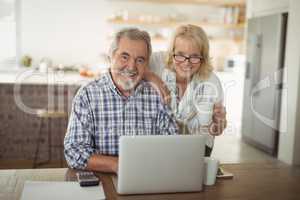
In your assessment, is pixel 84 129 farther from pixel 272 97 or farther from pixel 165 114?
pixel 272 97

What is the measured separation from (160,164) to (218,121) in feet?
1.94

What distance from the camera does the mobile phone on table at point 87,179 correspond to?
1.39 metres

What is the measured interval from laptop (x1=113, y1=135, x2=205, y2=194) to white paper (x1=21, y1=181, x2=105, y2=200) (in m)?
0.09

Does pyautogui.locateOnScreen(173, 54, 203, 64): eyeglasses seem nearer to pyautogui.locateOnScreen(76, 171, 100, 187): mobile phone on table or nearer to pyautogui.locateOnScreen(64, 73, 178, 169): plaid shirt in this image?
pyautogui.locateOnScreen(64, 73, 178, 169): plaid shirt

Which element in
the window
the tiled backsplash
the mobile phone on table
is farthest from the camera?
the window

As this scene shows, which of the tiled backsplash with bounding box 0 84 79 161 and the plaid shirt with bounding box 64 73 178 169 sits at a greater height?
the plaid shirt with bounding box 64 73 178 169

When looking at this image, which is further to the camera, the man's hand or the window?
the window

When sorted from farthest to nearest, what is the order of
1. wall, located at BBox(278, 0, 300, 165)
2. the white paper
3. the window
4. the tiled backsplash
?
the window
wall, located at BBox(278, 0, 300, 165)
the tiled backsplash
the white paper

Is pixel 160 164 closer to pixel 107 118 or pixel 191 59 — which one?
pixel 107 118

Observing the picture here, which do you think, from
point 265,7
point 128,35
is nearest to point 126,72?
point 128,35

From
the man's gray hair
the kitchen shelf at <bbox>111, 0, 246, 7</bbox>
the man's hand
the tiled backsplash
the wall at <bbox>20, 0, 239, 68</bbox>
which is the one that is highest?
the kitchen shelf at <bbox>111, 0, 246, 7</bbox>

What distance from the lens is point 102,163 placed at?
153 cm

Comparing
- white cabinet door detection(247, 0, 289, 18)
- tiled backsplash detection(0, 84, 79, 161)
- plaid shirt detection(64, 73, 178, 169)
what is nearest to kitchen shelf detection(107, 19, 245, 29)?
white cabinet door detection(247, 0, 289, 18)

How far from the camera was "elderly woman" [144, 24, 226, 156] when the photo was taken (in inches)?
72.1
